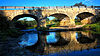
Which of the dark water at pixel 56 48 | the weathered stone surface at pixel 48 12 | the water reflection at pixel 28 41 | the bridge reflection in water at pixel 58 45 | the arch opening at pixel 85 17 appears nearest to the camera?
the dark water at pixel 56 48

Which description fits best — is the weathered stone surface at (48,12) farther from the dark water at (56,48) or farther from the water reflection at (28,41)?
the dark water at (56,48)

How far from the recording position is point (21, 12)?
86.4 feet

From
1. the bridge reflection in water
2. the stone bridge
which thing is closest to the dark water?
the bridge reflection in water

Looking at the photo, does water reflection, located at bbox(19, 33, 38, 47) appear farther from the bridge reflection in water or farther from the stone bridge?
the stone bridge

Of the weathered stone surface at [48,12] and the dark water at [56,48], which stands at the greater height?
the weathered stone surface at [48,12]

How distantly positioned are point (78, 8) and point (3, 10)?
25.2 meters

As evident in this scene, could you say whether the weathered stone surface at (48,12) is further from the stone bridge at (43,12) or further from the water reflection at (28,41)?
the water reflection at (28,41)

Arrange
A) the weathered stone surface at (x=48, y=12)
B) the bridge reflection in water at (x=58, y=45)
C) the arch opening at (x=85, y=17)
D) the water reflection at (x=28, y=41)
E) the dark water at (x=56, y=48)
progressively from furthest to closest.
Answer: the arch opening at (x=85, y=17)
the weathered stone surface at (x=48, y=12)
the water reflection at (x=28, y=41)
the bridge reflection in water at (x=58, y=45)
the dark water at (x=56, y=48)

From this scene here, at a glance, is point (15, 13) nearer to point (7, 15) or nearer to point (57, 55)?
point (7, 15)

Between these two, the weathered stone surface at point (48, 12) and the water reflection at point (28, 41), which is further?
the weathered stone surface at point (48, 12)

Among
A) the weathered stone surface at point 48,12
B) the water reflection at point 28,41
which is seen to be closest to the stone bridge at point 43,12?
the weathered stone surface at point 48,12

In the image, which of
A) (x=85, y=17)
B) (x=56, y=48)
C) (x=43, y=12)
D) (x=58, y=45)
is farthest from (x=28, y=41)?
(x=85, y=17)

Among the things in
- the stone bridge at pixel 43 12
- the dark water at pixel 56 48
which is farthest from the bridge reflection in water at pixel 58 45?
the stone bridge at pixel 43 12

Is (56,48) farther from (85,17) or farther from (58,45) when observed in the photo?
(85,17)
